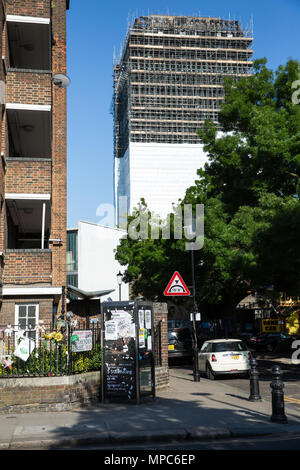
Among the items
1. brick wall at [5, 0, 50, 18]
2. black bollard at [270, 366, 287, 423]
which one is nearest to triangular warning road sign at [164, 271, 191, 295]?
black bollard at [270, 366, 287, 423]

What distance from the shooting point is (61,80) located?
2012cm

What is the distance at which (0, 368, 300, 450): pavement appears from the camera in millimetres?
8961

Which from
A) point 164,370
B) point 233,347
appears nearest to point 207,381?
point 233,347

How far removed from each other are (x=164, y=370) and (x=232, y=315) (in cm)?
2036

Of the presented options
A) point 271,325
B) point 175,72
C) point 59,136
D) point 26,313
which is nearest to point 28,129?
point 59,136

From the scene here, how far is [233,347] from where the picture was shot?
64.5ft

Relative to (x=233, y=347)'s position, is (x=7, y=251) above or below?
above

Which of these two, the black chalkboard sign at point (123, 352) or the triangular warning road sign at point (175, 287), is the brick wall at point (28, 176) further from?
the black chalkboard sign at point (123, 352)

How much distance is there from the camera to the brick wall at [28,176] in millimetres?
17438

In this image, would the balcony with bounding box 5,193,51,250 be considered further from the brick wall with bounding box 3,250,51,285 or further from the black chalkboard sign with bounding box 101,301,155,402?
the black chalkboard sign with bounding box 101,301,155,402

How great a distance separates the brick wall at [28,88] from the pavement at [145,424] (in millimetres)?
10271

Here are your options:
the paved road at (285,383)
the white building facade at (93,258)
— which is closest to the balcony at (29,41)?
the paved road at (285,383)

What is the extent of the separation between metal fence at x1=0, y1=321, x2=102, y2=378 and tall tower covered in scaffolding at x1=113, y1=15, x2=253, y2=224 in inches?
3194
